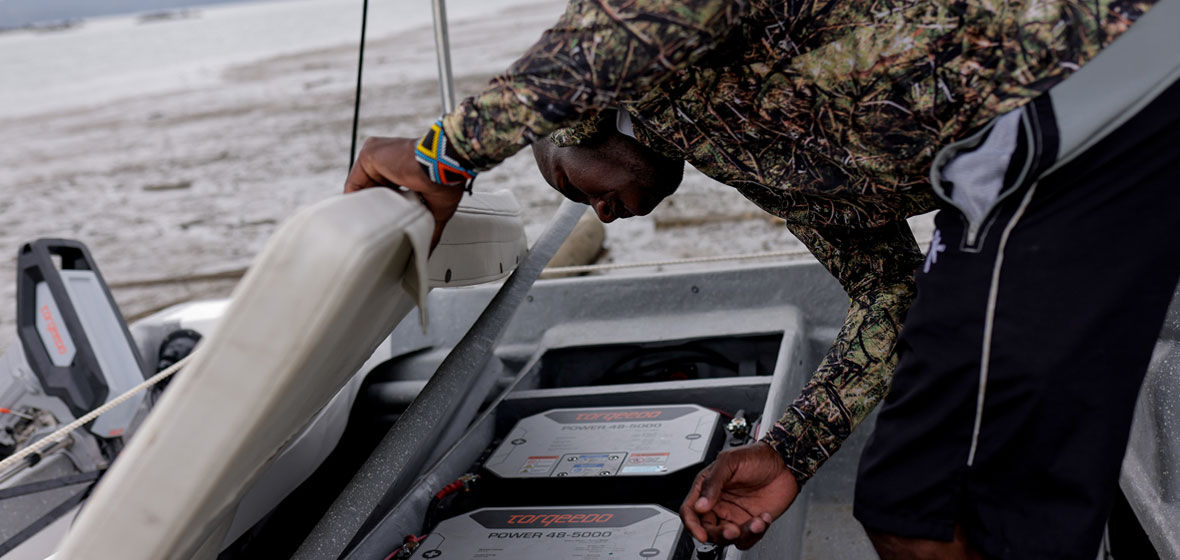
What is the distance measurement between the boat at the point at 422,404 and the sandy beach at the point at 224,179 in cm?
276

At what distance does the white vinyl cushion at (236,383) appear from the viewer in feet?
2.53

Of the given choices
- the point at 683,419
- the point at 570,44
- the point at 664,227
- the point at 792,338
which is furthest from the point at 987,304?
the point at 664,227

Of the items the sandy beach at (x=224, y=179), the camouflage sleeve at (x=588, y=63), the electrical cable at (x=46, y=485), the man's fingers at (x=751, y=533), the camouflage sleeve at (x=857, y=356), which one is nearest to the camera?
the camouflage sleeve at (x=588, y=63)

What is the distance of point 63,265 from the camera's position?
2.29 m

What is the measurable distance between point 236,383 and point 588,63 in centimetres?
43

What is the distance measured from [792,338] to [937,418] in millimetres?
1117

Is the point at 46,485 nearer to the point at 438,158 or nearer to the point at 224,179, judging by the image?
the point at 438,158

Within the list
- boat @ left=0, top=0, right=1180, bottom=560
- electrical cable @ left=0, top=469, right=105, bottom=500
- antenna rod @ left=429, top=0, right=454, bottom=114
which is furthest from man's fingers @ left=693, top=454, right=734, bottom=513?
electrical cable @ left=0, top=469, right=105, bottom=500

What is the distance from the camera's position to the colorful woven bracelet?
3.17ft

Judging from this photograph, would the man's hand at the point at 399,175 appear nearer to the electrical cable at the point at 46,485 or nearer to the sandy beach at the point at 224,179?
the electrical cable at the point at 46,485

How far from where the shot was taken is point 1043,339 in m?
0.92

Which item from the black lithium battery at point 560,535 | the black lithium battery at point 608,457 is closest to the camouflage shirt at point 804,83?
the black lithium battery at point 560,535

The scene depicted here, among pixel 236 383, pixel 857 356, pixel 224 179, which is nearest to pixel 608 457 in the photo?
pixel 857 356

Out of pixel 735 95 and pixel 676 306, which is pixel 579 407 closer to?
pixel 676 306
